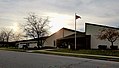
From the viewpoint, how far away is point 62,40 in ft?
215

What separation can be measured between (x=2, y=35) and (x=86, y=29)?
2853 inches

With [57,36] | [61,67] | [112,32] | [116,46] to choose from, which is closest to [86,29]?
[116,46]

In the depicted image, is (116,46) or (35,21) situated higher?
(35,21)

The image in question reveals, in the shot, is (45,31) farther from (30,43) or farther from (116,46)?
(116,46)

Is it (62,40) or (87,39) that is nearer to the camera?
(87,39)

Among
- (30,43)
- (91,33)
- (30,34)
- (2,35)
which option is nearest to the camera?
(91,33)

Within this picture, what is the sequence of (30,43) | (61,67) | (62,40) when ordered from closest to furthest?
(61,67)
(62,40)
(30,43)

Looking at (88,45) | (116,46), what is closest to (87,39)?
(88,45)

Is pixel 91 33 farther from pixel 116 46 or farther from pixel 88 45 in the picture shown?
pixel 116 46

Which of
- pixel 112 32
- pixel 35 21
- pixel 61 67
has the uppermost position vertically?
pixel 35 21

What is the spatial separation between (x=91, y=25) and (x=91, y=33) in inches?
70.1

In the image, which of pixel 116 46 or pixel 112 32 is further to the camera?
pixel 116 46

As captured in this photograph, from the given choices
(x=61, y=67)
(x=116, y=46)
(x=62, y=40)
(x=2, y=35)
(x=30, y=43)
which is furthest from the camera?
(x=2, y=35)

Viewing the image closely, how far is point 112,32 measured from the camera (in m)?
44.1
